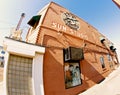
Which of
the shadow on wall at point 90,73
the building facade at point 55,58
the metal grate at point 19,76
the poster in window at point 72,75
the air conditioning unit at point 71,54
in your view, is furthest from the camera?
the shadow on wall at point 90,73

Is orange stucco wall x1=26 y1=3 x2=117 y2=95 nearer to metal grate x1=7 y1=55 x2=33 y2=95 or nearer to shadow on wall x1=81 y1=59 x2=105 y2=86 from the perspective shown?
shadow on wall x1=81 y1=59 x2=105 y2=86

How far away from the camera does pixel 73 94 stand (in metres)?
12.3

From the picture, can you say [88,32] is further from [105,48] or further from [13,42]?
[13,42]

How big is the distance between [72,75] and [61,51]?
220cm

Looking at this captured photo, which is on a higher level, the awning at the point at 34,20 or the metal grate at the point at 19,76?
the awning at the point at 34,20

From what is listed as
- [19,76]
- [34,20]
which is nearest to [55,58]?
[19,76]

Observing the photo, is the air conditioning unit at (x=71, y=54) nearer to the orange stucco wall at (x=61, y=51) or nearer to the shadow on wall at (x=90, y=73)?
the orange stucco wall at (x=61, y=51)

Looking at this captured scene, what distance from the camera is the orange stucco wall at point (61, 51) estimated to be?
11664mm

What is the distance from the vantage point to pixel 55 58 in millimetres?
12297

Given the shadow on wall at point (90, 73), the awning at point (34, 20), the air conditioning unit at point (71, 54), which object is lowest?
the shadow on wall at point (90, 73)

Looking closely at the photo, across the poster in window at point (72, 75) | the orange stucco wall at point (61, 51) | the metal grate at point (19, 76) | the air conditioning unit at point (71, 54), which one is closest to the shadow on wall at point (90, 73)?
the orange stucco wall at point (61, 51)

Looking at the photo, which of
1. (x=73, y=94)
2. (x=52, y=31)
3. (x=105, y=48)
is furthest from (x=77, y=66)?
(x=105, y=48)

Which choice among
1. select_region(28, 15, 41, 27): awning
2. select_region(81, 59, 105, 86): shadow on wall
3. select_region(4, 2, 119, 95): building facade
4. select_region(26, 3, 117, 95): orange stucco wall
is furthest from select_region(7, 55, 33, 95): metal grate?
select_region(81, 59, 105, 86): shadow on wall

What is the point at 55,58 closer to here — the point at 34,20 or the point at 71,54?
the point at 71,54
